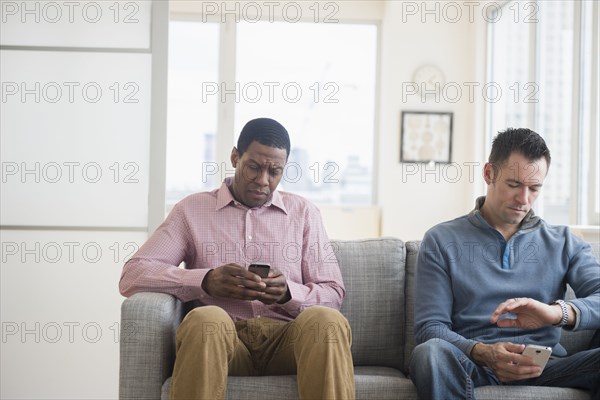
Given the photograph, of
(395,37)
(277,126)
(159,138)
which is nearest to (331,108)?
(395,37)

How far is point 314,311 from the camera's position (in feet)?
7.76

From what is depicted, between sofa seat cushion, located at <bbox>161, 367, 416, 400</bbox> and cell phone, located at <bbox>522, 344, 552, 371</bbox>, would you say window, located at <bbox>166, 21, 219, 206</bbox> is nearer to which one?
sofa seat cushion, located at <bbox>161, 367, 416, 400</bbox>

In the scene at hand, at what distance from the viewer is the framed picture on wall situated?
22.0 feet

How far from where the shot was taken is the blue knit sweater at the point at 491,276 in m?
2.56

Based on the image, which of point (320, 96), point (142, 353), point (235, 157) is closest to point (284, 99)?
point (320, 96)

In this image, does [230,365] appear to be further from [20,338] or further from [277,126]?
[20,338]

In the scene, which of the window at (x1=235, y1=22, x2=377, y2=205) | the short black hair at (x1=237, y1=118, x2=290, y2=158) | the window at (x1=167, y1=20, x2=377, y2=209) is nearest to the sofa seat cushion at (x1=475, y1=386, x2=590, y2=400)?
the short black hair at (x1=237, y1=118, x2=290, y2=158)

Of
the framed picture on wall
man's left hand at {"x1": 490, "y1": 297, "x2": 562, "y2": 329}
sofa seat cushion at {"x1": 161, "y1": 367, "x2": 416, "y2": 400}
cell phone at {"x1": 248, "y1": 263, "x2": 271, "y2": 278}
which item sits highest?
the framed picture on wall

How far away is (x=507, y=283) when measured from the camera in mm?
2623

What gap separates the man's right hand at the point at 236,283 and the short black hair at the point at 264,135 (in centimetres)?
50

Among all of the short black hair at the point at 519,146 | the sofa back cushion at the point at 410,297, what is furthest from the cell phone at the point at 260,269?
the short black hair at the point at 519,146

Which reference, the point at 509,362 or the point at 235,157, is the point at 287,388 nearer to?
the point at 509,362

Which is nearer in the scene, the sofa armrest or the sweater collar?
the sofa armrest

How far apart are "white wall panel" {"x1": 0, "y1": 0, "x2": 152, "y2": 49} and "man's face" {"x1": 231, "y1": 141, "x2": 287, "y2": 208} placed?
1.00 meters
